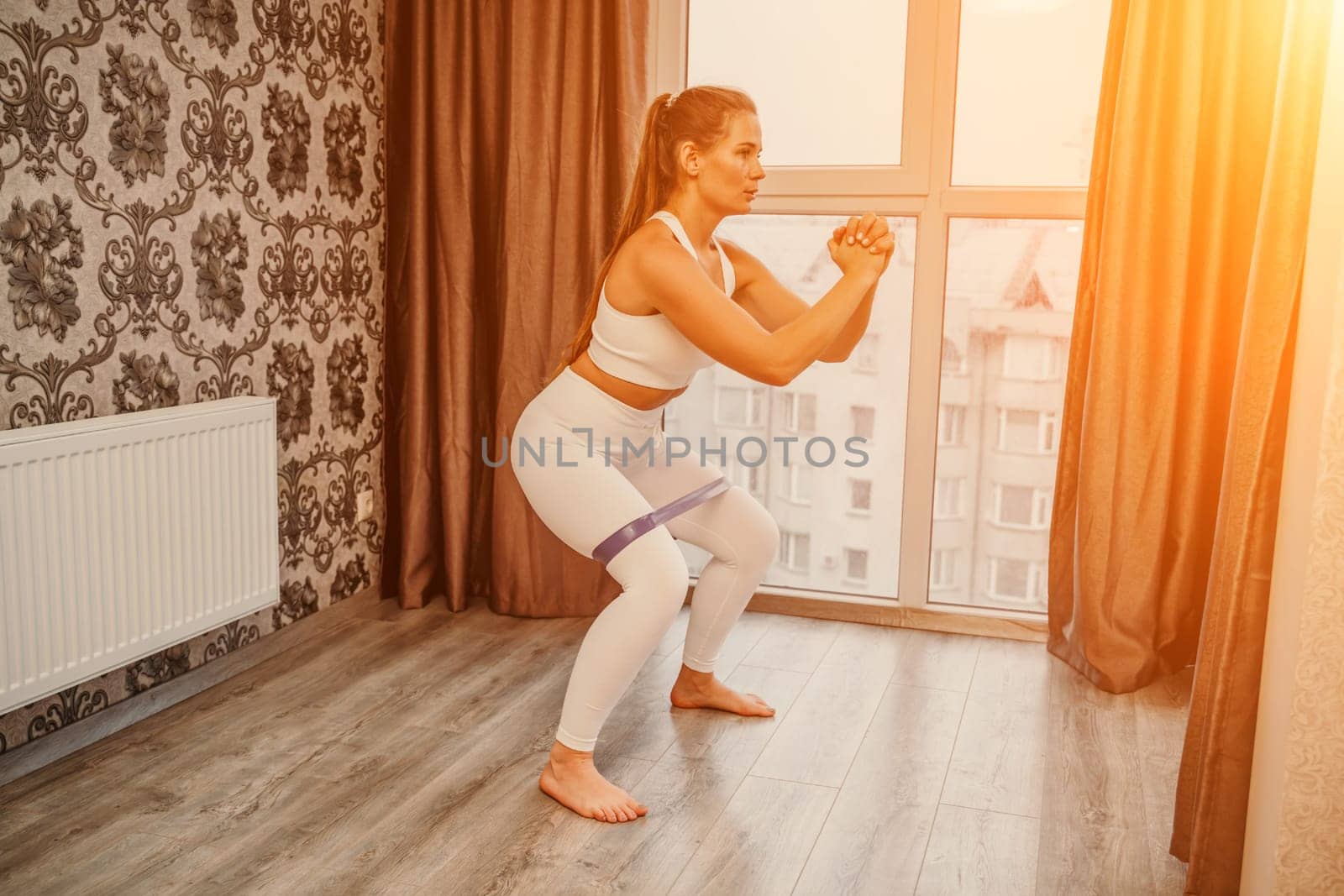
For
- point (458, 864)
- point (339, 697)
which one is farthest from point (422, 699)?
point (458, 864)

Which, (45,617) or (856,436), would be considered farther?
(856,436)

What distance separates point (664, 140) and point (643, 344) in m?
0.40

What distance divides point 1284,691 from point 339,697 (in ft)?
6.19

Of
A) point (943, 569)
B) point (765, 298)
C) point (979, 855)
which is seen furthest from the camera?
point (943, 569)

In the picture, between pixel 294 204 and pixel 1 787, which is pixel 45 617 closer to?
pixel 1 787

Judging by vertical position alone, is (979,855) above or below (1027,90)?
below

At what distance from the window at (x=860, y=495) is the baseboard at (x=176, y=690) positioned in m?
1.34

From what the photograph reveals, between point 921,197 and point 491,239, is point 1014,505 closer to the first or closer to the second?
point 921,197

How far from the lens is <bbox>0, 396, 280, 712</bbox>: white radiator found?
1979mm

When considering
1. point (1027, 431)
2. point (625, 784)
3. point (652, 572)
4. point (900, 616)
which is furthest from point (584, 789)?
point (1027, 431)

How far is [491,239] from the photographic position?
313cm

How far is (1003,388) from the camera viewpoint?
311 centimetres

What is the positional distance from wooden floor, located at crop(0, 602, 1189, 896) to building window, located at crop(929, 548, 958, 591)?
0.34 m

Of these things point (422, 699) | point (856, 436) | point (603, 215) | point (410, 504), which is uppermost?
point (603, 215)
